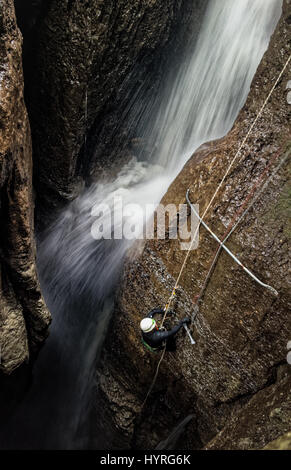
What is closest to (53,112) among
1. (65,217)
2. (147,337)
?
(65,217)

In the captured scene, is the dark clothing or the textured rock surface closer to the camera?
the textured rock surface

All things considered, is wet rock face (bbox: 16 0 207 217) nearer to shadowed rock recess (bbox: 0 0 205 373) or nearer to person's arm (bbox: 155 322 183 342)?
shadowed rock recess (bbox: 0 0 205 373)

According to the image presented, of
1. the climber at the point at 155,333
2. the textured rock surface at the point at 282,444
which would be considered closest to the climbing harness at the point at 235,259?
the climber at the point at 155,333

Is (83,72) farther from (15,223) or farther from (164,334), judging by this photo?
(164,334)

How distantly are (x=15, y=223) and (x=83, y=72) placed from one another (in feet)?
6.93

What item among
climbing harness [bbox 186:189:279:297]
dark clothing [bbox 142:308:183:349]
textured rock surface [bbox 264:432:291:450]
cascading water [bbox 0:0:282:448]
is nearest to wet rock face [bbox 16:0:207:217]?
cascading water [bbox 0:0:282:448]

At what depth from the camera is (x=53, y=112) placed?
15.0 feet

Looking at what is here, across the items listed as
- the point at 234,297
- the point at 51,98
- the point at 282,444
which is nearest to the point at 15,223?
the point at 51,98

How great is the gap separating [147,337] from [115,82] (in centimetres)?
359

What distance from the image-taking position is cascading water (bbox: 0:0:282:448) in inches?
221

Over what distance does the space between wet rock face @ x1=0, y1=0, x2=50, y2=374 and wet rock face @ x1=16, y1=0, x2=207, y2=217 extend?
0.64m

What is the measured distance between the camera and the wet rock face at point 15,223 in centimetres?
332

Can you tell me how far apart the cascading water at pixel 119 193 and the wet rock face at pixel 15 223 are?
1.29m
